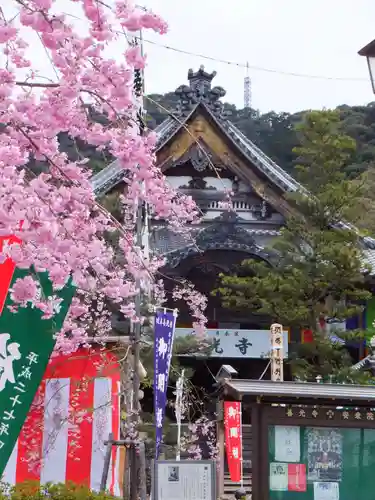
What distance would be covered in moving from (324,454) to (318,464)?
0.12m

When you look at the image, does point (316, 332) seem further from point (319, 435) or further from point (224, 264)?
point (319, 435)

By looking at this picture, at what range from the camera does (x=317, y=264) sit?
1703cm

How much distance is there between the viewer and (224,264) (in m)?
21.7

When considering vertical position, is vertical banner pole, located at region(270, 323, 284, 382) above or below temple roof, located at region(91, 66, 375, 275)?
below

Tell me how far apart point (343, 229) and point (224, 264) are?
4692 millimetres

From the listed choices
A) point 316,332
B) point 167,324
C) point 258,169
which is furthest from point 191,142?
point 167,324

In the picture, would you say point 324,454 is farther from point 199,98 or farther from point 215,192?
point 199,98

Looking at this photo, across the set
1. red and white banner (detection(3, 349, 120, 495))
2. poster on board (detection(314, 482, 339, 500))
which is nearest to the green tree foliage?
red and white banner (detection(3, 349, 120, 495))

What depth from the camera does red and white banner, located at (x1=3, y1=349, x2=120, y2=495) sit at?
413 inches

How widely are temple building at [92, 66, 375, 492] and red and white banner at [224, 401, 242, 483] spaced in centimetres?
600

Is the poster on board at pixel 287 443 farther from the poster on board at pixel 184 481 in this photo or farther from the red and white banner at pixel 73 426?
the red and white banner at pixel 73 426

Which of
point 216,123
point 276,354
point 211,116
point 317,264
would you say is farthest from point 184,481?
point 211,116

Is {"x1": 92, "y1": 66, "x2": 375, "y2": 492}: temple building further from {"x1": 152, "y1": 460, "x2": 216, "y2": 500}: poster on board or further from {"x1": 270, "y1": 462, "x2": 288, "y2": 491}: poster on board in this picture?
{"x1": 152, "y1": 460, "x2": 216, "y2": 500}: poster on board

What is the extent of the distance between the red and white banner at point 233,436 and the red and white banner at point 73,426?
443cm
